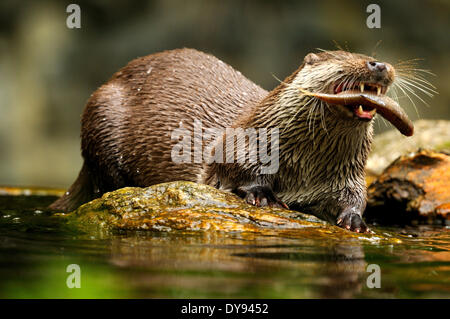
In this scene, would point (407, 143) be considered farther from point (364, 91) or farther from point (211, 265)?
point (211, 265)

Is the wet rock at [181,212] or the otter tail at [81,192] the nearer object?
the wet rock at [181,212]

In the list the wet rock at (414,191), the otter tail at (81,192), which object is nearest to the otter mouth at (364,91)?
the wet rock at (414,191)

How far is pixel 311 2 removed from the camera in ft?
25.5

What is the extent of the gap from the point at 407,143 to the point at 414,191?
2.36 m

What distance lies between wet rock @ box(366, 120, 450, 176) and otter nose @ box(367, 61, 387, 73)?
10.3ft

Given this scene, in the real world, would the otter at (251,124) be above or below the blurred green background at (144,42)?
below

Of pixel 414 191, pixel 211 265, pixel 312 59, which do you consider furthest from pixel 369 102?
pixel 414 191

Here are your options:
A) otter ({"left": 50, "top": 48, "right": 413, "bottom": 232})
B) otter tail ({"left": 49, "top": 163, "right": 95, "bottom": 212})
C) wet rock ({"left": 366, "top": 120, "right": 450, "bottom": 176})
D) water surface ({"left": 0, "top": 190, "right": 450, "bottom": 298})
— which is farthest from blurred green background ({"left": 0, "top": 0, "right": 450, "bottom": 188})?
water surface ({"left": 0, "top": 190, "right": 450, "bottom": 298})

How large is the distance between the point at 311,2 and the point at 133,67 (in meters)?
4.09

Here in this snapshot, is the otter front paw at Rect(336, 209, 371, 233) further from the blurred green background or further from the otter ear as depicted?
the blurred green background

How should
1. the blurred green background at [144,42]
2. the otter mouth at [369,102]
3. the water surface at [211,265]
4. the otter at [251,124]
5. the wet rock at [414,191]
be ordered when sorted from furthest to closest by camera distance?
the blurred green background at [144,42], the wet rock at [414,191], the otter at [251,124], the otter mouth at [369,102], the water surface at [211,265]

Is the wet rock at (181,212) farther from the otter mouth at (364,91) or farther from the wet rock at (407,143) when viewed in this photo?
the wet rock at (407,143)

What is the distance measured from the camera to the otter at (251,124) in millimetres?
3003

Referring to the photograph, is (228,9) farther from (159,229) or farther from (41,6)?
(159,229)
